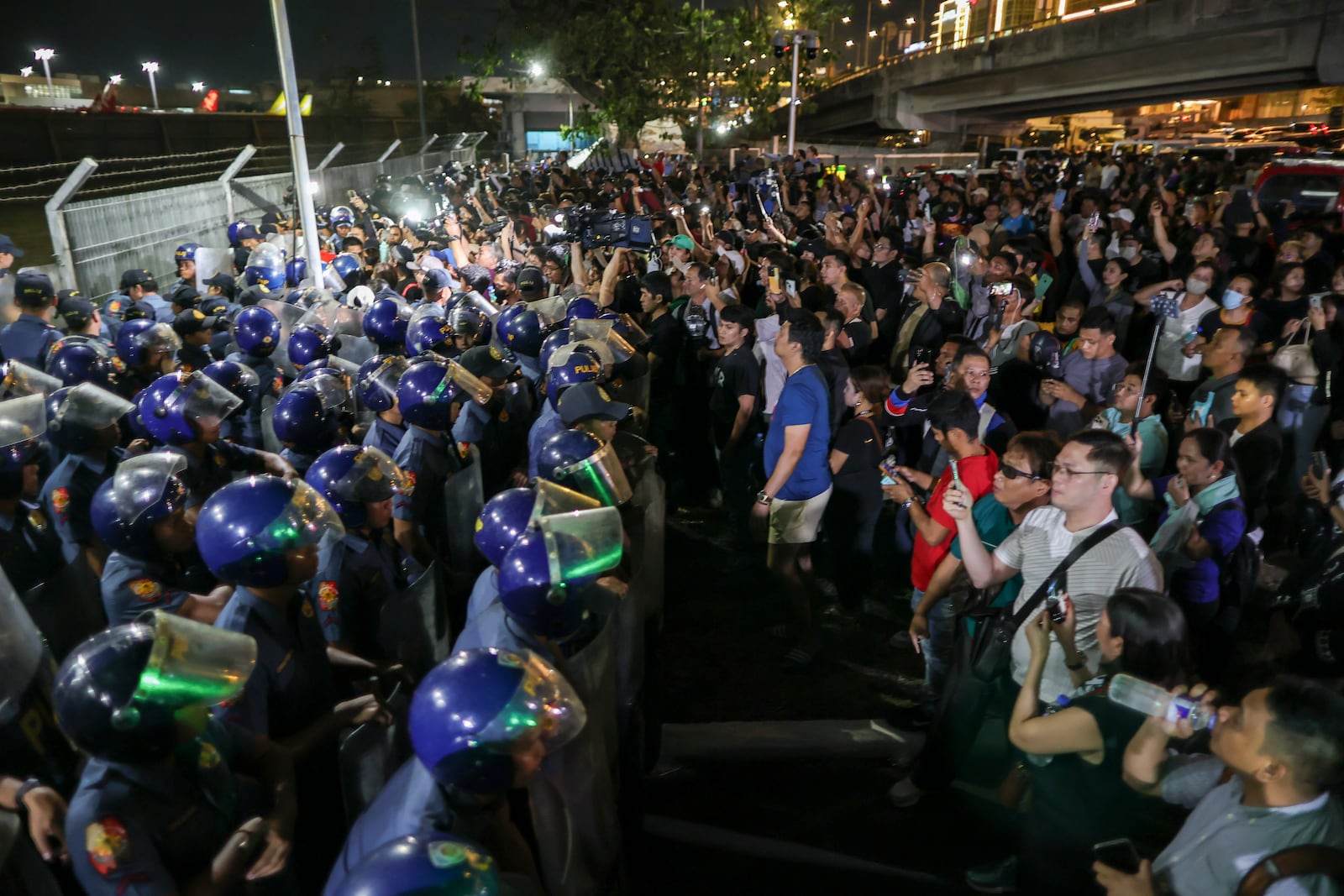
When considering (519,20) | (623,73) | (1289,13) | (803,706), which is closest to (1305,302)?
(803,706)

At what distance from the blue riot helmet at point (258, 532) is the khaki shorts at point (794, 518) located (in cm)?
298

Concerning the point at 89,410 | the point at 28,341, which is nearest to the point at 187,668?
the point at 89,410

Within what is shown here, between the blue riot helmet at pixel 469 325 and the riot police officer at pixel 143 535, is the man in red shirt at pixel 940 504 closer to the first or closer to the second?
the riot police officer at pixel 143 535

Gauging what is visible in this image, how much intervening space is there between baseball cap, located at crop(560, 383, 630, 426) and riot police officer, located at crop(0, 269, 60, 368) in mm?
4517

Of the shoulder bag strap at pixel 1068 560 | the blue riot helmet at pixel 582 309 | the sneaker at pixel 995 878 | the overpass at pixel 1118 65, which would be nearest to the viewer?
the shoulder bag strap at pixel 1068 560

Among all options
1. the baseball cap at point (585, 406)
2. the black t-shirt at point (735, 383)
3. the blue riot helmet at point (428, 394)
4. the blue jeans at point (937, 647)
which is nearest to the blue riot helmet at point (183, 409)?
the blue riot helmet at point (428, 394)

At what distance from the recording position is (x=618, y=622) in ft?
11.5

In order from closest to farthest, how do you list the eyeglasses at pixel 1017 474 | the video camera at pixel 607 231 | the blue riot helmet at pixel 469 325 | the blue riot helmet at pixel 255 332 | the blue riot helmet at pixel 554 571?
the blue riot helmet at pixel 554 571 < the eyeglasses at pixel 1017 474 < the blue riot helmet at pixel 255 332 < the blue riot helmet at pixel 469 325 < the video camera at pixel 607 231

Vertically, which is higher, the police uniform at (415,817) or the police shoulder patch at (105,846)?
the police shoulder patch at (105,846)

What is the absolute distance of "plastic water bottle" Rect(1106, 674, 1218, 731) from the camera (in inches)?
97.7

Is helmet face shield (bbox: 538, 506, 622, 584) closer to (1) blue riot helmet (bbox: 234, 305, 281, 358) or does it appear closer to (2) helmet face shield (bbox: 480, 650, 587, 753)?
A: (2) helmet face shield (bbox: 480, 650, 587, 753)

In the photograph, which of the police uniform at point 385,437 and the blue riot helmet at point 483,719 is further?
the police uniform at point 385,437

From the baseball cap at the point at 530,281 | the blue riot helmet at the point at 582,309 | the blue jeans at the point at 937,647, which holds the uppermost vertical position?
the baseball cap at the point at 530,281

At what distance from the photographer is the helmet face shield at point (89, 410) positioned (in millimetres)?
4164
